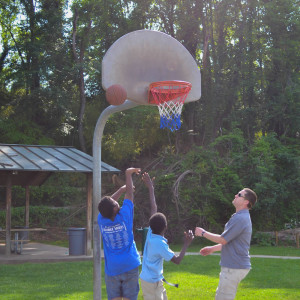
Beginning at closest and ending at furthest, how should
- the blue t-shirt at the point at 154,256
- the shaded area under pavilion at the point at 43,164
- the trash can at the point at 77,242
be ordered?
the blue t-shirt at the point at 154,256, the shaded area under pavilion at the point at 43,164, the trash can at the point at 77,242

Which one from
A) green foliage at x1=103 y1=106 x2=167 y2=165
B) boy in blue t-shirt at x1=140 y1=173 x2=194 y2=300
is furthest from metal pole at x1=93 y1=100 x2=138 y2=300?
green foliage at x1=103 y1=106 x2=167 y2=165

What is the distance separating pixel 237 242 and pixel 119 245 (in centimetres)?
137

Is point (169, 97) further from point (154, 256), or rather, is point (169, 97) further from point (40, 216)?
point (40, 216)

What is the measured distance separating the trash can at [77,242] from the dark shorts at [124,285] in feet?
32.3

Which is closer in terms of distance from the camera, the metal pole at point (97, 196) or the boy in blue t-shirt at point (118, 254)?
the boy in blue t-shirt at point (118, 254)

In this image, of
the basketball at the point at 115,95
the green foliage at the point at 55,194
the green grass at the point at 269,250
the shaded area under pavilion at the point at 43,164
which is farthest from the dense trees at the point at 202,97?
the basketball at the point at 115,95

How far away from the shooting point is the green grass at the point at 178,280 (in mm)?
9781

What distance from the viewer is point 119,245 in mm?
5758

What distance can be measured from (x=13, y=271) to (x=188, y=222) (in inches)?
396

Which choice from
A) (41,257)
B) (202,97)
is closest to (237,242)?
(41,257)

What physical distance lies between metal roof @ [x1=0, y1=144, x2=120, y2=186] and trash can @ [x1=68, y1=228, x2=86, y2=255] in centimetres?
193

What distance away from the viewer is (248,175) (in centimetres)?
2141

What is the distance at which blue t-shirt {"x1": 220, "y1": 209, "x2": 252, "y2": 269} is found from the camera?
5.82m

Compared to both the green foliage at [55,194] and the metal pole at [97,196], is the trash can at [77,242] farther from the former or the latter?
the green foliage at [55,194]
